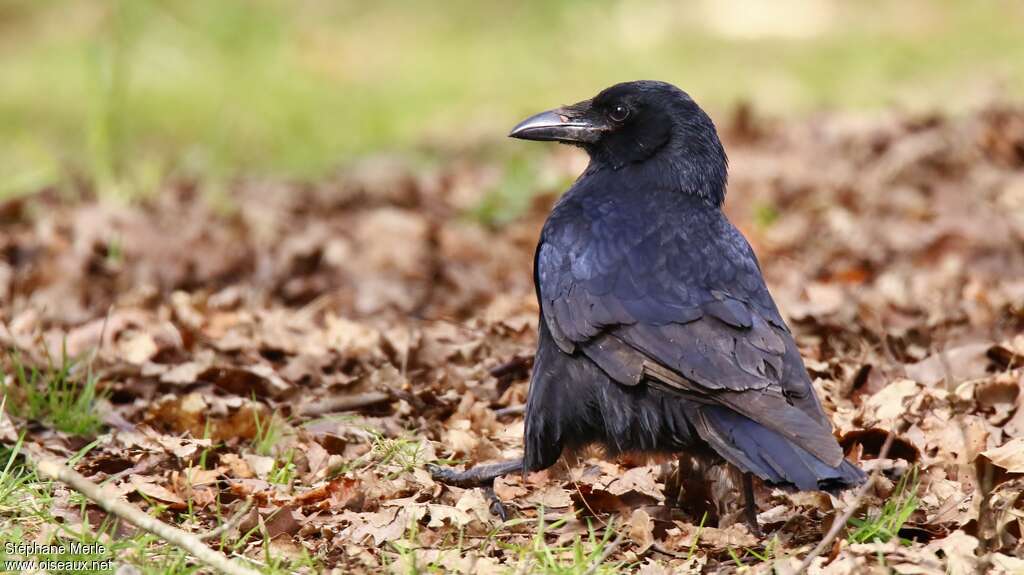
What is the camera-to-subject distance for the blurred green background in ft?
34.3

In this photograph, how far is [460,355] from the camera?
5.62 meters

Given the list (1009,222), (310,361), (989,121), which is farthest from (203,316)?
(989,121)

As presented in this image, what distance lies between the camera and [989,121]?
9.26 metres

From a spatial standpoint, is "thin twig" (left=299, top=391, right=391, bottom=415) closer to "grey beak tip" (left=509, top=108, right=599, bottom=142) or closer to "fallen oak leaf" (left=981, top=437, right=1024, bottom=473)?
"grey beak tip" (left=509, top=108, right=599, bottom=142)

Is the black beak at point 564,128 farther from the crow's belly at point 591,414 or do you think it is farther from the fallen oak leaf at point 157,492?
the fallen oak leaf at point 157,492

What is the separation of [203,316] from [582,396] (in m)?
2.79

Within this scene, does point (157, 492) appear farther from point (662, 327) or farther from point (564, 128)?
point (564, 128)

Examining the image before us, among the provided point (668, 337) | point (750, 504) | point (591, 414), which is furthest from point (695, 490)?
point (668, 337)

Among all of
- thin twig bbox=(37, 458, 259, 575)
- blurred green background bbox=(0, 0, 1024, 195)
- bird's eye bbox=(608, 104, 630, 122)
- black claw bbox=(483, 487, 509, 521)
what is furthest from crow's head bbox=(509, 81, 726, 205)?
blurred green background bbox=(0, 0, 1024, 195)

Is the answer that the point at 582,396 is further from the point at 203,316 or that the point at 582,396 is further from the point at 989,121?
the point at 989,121

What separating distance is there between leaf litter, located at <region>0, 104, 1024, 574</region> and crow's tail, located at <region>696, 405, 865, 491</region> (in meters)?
0.21

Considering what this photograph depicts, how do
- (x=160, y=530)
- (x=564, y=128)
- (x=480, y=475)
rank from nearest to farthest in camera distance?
(x=160, y=530), (x=480, y=475), (x=564, y=128)

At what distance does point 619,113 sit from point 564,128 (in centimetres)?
22

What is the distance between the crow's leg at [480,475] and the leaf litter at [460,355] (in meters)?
0.04
